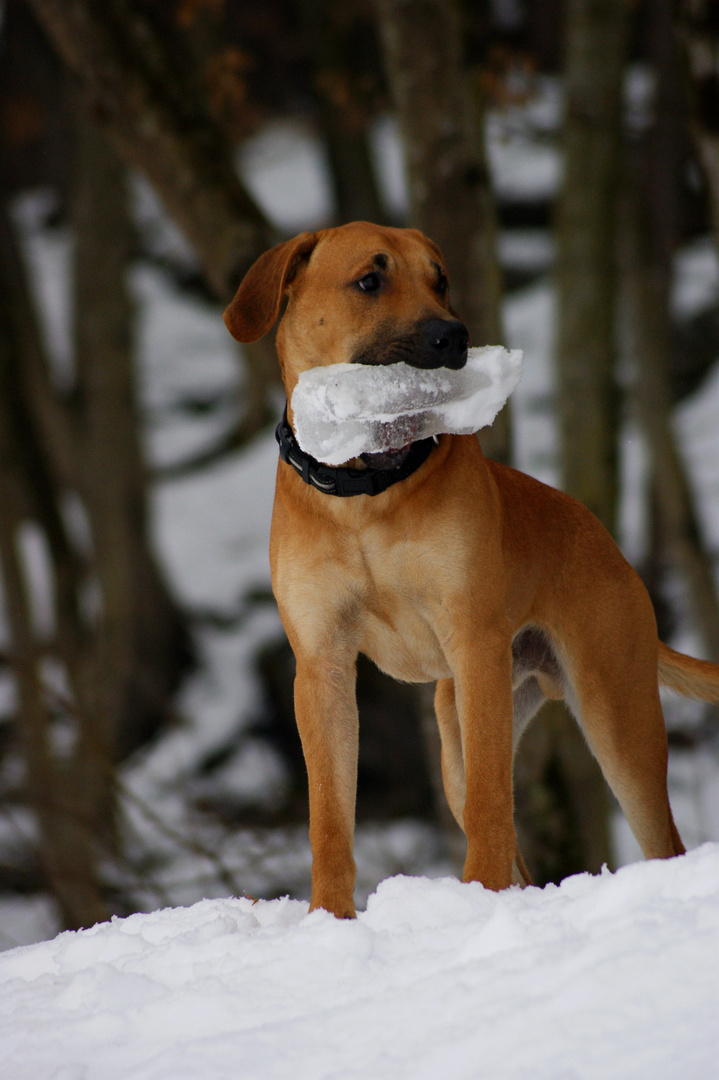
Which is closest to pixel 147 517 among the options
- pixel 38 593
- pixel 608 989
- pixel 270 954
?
pixel 38 593

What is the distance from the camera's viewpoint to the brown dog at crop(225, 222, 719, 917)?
124 inches

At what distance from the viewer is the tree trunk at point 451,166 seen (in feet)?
18.5

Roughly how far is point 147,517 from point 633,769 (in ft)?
27.4

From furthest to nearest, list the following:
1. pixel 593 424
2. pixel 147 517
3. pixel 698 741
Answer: pixel 147 517 < pixel 698 741 < pixel 593 424

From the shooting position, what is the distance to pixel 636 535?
12562 millimetres

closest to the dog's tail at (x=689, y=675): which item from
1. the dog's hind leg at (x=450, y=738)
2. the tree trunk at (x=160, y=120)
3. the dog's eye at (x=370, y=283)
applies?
the dog's hind leg at (x=450, y=738)

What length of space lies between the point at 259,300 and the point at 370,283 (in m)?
0.33

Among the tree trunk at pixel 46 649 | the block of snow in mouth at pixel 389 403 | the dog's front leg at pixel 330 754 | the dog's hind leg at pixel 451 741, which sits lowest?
the tree trunk at pixel 46 649

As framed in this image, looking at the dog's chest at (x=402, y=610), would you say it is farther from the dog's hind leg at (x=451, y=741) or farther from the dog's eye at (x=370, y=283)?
the dog's eye at (x=370, y=283)

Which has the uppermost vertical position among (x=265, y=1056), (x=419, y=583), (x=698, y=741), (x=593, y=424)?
(x=419, y=583)

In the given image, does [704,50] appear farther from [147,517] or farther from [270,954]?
[147,517]

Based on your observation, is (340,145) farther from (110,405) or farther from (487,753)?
(487,753)

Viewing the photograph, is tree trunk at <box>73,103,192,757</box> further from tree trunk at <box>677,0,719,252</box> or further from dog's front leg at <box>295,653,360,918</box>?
dog's front leg at <box>295,653,360,918</box>

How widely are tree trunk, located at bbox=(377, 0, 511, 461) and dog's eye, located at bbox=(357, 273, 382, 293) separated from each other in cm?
246
